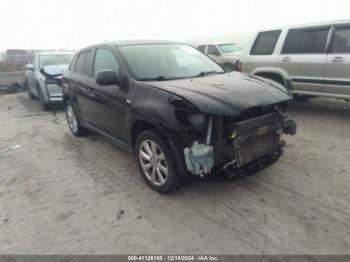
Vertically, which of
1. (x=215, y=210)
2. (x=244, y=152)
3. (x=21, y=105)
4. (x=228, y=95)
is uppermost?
(x=228, y=95)

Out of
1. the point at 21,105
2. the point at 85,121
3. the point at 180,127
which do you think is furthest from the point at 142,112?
the point at 21,105

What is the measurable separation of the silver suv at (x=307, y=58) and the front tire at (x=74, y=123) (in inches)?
171

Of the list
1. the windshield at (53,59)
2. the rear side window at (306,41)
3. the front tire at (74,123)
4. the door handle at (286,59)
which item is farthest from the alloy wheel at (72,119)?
the rear side window at (306,41)

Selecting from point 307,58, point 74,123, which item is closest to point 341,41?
point 307,58

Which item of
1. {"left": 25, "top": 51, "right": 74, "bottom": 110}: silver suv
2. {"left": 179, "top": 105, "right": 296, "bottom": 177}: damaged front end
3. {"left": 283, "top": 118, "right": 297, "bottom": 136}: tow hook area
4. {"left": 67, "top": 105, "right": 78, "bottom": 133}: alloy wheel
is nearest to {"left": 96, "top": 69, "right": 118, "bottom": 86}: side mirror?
{"left": 179, "top": 105, "right": 296, "bottom": 177}: damaged front end

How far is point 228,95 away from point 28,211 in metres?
2.60

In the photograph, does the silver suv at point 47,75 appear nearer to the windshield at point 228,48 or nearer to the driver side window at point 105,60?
the driver side window at point 105,60

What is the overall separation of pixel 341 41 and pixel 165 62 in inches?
159

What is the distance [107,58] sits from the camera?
4.37m

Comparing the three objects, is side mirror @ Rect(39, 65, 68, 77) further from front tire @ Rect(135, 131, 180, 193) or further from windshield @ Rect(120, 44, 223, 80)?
front tire @ Rect(135, 131, 180, 193)

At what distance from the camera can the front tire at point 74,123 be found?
5.73 meters

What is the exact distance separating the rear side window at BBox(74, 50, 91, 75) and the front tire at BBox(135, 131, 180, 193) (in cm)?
207

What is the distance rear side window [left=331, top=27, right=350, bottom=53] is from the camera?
19.2 feet

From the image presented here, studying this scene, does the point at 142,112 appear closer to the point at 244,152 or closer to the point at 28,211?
the point at 244,152
